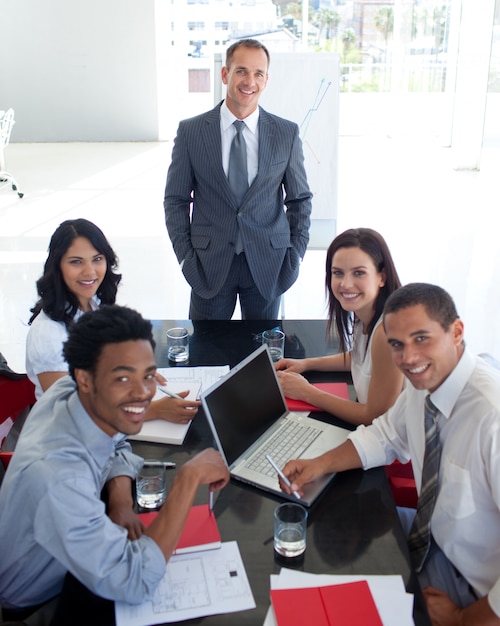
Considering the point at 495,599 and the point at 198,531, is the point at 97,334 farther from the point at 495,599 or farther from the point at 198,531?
the point at 495,599

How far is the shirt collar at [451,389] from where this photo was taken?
164cm

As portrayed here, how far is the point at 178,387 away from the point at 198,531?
2.41 feet

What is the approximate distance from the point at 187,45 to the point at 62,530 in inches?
474

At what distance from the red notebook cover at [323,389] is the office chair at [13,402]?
0.88 m

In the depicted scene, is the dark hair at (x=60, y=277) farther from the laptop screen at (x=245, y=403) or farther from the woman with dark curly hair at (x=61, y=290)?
the laptop screen at (x=245, y=403)

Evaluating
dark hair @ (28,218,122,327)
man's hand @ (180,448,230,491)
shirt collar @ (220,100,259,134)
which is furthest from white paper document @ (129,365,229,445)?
shirt collar @ (220,100,259,134)

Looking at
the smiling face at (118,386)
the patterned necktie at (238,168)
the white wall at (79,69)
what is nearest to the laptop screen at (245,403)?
the smiling face at (118,386)

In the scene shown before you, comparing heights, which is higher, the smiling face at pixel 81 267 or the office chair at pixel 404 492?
the smiling face at pixel 81 267

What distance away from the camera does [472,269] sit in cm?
580

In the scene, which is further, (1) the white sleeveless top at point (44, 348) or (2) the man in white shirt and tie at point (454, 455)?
(1) the white sleeveless top at point (44, 348)

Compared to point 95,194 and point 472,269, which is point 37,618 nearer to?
point 472,269

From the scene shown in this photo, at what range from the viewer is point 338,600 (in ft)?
4.51

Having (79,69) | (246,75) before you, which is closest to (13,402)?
(246,75)

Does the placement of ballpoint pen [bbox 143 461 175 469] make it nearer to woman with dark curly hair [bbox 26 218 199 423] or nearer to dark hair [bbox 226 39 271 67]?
woman with dark curly hair [bbox 26 218 199 423]
